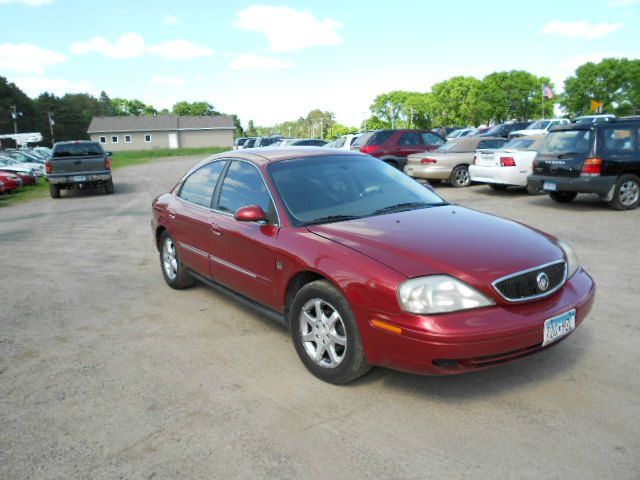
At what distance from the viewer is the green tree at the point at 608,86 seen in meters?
81.8

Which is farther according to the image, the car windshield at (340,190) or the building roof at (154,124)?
the building roof at (154,124)

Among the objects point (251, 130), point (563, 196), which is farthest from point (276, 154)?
point (251, 130)

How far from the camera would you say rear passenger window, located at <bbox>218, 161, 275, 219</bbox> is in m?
4.40

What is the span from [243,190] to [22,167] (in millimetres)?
25149

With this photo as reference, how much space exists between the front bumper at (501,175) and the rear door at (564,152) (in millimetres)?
Answer: 1735

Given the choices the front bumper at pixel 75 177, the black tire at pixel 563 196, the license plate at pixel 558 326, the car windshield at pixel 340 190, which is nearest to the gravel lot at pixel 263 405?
the license plate at pixel 558 326

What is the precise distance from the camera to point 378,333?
3.24m

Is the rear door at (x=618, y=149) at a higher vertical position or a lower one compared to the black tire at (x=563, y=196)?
higher

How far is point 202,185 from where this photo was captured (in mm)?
5477

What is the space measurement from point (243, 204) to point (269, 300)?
3.05 feet

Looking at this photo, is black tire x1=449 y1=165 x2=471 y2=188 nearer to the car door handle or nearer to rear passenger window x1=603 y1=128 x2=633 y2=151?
rear passenger window x1=603 y1=128 x2=633 y2=151

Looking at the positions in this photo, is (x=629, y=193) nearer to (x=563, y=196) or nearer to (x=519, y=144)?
(x=563, y=196)

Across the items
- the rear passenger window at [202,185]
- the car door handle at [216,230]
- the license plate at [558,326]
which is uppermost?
the rear passenger window at [202,185]

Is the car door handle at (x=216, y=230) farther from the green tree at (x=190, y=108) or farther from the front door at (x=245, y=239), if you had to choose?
the green tree at (x=190, y=108)
